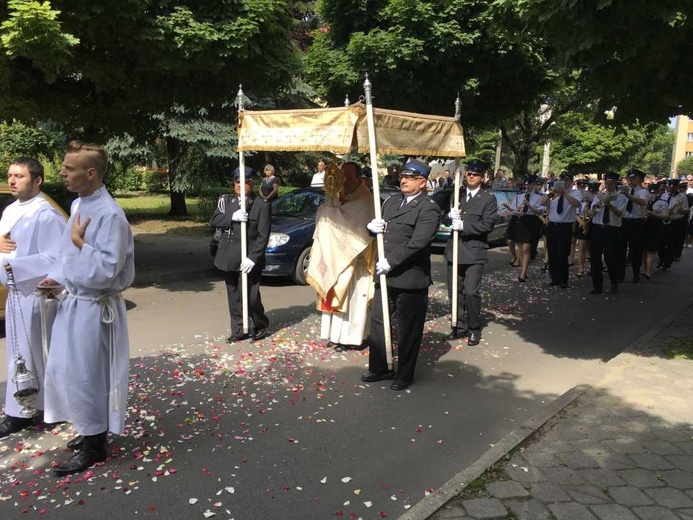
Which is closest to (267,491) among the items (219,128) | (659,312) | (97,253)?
(97,253)

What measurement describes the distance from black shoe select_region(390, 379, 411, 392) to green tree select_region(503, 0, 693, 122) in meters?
3.36

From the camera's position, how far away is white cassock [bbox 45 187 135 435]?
3.71m

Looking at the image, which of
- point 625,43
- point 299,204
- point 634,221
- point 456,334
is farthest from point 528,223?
point 625,43

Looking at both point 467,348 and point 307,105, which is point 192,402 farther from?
point 307,105

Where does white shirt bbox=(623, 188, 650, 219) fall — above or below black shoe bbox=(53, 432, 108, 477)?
above

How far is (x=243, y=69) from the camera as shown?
961cm

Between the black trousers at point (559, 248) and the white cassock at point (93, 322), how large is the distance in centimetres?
868

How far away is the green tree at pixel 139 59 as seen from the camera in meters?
7.86

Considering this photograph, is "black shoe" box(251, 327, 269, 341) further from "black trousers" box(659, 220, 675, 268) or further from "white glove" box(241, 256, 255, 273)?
"black trousers" box(659, 220, 675, 268)

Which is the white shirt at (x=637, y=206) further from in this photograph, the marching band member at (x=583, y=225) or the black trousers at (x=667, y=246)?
the black trousers at (x=667, y=246)

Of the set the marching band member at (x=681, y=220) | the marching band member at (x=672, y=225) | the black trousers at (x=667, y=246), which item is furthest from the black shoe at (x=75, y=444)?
the marching band member at (x=681, y=220)

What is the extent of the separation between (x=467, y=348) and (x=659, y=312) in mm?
4014

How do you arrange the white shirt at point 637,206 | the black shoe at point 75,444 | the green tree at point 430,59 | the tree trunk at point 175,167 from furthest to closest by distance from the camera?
the tree trunk at point 175,167 → the green tree at point 430,59 → the white shirt at point 637,206 → the black shoe at point 75,444

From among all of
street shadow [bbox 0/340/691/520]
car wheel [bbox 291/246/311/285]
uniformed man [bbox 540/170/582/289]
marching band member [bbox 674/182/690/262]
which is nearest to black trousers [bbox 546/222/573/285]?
uniformed man [bbox 540/170/582/289]
